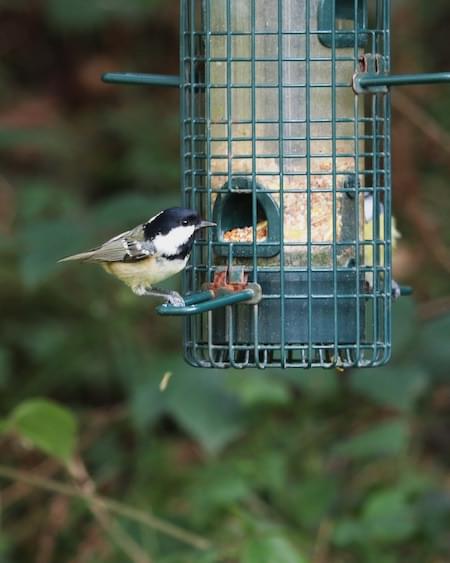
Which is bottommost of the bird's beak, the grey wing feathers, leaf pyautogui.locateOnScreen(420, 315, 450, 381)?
leaf pyautogui.locateOnScreen(420, 315, 450, 381)

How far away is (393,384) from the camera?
672cm

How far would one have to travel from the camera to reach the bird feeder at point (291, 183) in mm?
4836

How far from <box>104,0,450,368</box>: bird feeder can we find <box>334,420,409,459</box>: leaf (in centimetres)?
176

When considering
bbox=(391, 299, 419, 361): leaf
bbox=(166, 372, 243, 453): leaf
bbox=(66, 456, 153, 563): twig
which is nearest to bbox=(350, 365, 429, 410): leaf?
bbox=(391, 299, 419, 361): leaf

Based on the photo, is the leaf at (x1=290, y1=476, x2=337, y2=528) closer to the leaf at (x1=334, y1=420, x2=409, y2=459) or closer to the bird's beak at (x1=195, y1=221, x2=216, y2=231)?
the leaf at (x1=334, y1=420, x2=409, y2=459)

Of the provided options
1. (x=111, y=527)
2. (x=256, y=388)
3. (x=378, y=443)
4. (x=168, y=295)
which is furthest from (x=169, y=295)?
(x=378, y=443)

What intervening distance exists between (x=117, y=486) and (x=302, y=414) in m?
1.35

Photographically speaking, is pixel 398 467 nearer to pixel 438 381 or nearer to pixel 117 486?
pixel 438 381

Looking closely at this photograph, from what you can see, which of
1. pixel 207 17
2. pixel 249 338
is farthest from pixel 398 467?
pixel 207 17

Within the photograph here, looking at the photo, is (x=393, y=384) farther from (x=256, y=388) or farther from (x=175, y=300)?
(x=175, y=300)

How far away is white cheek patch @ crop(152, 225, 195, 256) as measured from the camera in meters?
4.76

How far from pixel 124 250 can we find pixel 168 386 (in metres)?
1.70

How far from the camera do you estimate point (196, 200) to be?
17.0 ft

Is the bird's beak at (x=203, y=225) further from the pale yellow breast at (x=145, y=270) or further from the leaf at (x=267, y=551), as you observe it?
the leaf at (x=267, y=551)
